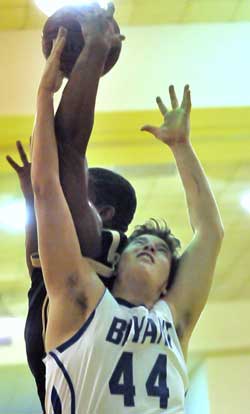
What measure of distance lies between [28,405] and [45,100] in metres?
8.05

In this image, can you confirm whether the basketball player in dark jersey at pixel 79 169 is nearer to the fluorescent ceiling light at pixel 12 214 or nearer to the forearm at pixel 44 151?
the forearm at pixel 44 151

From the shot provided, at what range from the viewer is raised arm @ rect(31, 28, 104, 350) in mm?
1205

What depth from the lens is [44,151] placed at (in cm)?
123

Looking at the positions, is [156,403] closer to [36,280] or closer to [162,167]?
[36,280]

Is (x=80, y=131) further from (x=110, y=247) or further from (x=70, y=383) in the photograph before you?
(x=70, y=383)

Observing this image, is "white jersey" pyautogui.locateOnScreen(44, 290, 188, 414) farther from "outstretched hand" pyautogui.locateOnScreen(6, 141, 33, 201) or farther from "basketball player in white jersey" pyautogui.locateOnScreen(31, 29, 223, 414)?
"outstretched hand" pyautogui.locateOnScreen(6, 141, 33, 201)

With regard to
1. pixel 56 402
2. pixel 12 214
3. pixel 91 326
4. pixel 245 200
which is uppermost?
pixel 245 200

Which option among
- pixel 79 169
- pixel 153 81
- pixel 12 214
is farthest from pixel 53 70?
pixel 12 214

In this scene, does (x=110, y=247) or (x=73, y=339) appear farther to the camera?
(x=110, y=247)

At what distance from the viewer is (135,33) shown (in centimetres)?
340

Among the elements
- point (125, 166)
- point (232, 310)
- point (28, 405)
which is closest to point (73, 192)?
point (125, 166)

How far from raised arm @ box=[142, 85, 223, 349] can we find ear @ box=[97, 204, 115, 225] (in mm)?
152

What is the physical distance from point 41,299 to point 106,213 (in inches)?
8.3

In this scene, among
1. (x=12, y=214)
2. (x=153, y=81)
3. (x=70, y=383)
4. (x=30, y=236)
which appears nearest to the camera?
(x=70, y=383)
